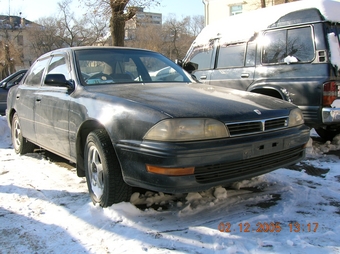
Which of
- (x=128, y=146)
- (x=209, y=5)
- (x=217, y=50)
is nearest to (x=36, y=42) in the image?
(x=209, y=5)

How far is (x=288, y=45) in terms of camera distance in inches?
208

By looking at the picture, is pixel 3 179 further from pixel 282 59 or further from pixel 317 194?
pixel 282 59

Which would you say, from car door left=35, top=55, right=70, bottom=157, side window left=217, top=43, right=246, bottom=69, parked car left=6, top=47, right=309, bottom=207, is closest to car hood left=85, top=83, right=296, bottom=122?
parked car left=6, top=47, right=309, bottom=207

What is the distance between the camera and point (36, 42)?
176ft

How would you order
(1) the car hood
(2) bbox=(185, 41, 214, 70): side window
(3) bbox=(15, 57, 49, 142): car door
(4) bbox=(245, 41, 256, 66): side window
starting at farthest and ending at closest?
(2) bbox=(185, 41, 214, 70): side window < (4) bbox=(245, 41, 256, 66): side window < (3) bbox=(15, 57, 49, 142): car door < (1) the car hood

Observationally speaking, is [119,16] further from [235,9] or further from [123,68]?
[235,9]

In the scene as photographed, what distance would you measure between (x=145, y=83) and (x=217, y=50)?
3349mm

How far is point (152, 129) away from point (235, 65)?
4116mm

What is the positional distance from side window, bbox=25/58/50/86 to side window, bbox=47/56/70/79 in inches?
11.7

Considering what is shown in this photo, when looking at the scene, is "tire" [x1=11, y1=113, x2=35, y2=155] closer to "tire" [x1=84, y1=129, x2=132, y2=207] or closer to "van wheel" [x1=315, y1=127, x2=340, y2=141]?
"tire" [x1=84, y1=129, x2=132, y2=207]

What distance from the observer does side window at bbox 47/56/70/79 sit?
3.71 metres

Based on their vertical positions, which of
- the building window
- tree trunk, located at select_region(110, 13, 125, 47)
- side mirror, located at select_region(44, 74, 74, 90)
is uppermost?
the building window

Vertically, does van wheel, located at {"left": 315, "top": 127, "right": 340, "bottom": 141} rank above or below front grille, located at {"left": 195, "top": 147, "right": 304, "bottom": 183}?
below

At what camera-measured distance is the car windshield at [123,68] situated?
3537 mm
